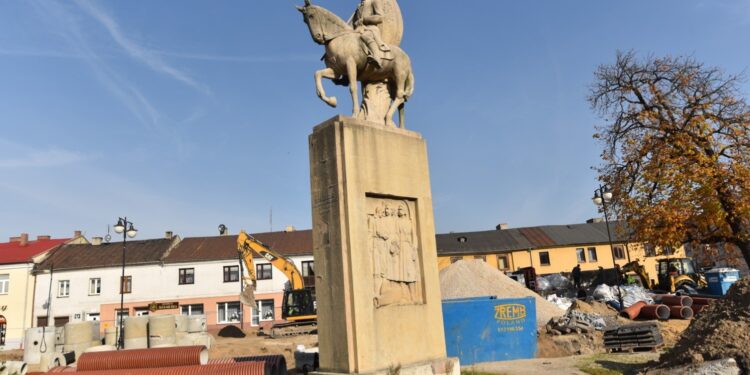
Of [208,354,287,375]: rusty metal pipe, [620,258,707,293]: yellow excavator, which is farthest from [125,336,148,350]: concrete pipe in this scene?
[620,258,707,293]: yellow excavator

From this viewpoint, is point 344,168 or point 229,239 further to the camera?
point 229,239

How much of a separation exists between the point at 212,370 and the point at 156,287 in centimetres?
3601

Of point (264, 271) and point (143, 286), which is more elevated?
point (264, 271)

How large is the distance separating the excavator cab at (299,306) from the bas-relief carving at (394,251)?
781 inches

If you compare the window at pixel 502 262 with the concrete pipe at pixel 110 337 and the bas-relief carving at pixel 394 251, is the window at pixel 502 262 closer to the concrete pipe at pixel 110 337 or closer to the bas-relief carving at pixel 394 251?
the concrete pipe at pixel 110 337

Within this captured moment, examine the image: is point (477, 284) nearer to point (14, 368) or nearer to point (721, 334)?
point (721, 334)

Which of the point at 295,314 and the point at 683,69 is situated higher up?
the point at 683,69

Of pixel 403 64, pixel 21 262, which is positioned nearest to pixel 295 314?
pixel 403 64

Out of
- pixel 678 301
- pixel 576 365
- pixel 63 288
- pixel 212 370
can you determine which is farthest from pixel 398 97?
pixel 63 288

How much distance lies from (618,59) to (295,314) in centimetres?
1823

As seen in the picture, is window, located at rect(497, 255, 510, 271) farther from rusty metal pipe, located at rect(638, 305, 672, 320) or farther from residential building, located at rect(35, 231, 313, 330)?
rusty metal pipe, located at rect(638, 305, 672, 320)

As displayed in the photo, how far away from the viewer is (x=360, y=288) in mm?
6496

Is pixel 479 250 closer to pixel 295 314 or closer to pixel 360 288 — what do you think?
pixel 295 314

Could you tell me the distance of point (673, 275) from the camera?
96.9 ft
